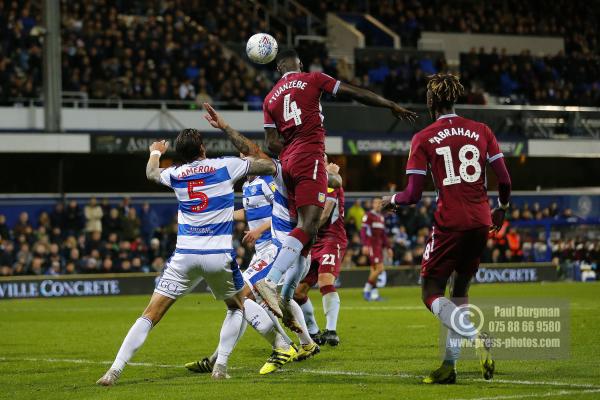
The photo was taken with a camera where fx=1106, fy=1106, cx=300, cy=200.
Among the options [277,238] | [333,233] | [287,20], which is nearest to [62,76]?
[287,20]

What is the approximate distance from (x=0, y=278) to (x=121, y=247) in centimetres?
365

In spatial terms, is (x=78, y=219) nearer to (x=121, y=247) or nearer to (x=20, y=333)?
(x=121, y=247)

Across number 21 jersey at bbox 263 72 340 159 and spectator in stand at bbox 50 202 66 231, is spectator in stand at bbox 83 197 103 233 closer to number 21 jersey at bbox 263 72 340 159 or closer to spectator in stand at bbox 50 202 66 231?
spectator in stand at bbox 50 202 66 231

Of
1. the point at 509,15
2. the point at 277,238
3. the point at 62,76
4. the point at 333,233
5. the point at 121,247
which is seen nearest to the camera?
the point at 277,238

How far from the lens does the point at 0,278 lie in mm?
27094

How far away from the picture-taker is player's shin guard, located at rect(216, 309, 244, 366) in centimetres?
1049

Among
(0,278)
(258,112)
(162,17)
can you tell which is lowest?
(0,278)

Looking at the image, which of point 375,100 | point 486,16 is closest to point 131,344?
point 375,100

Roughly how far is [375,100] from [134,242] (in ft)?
66.9

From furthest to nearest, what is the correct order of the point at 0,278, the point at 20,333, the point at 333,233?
the point at 0,278 → the point at 20,333 → the point at 333,233

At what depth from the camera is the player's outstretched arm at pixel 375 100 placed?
1037 cm

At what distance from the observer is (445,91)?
9672 millimetres

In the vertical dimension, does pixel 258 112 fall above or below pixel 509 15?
below

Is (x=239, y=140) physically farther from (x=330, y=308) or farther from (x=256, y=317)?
(x=330, y=308)
